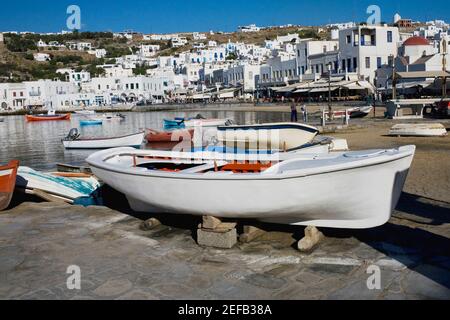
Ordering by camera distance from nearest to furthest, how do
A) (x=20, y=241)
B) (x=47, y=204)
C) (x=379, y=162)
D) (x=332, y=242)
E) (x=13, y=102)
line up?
1. (x=379, y=162)
2. (x=332, y=242)
3. (x=20, y=241)
4. (x=47, y=204)
5. (x=13, y=102)

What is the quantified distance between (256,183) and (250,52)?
14098 centimetres

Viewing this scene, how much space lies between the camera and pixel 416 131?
19719 millimetres

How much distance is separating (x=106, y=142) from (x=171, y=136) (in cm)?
355

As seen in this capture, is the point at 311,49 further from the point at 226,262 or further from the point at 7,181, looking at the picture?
the point at 226,262

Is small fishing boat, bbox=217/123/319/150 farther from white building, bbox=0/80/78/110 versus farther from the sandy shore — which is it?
white building, bbox=0/80/78/110

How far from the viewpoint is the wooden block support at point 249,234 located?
23.6 ft

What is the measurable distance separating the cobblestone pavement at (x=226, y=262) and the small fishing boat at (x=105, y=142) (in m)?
17.4

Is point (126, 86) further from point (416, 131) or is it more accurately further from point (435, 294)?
point (435, 294)

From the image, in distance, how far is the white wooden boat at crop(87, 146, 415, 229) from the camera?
6.56m

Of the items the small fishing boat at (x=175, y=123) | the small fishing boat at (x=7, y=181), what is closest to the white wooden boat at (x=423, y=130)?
the small fishing boat at (x=7, y=181)

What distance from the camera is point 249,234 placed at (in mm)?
7203

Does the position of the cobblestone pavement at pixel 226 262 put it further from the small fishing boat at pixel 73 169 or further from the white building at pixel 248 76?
the white building at pixel 248 76
